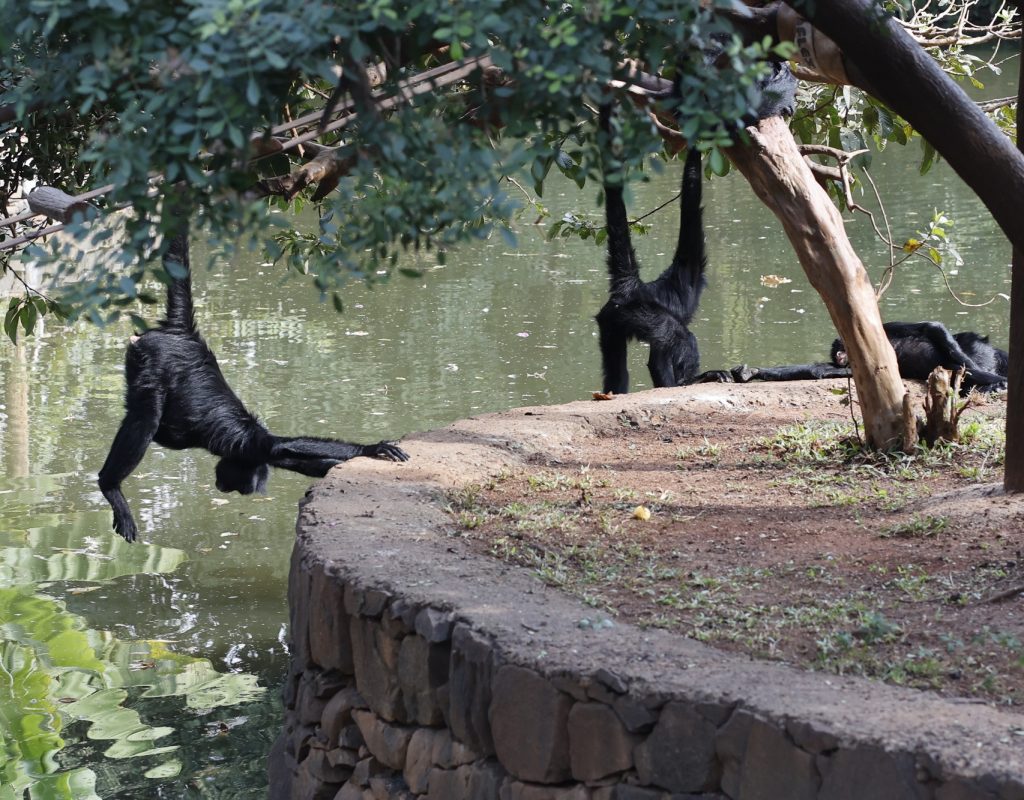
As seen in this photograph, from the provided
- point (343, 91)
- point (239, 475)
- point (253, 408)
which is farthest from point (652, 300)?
point (343, 91)

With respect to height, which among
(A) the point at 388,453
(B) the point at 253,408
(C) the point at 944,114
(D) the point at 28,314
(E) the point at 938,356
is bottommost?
(B) the point at 253,408

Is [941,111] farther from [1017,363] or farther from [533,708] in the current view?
[533,708]

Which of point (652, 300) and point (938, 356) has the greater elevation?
point (652, 300)

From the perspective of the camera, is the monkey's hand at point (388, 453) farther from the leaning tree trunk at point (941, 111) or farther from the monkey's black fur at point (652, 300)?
the leaning tree trunk at point (941, 111)

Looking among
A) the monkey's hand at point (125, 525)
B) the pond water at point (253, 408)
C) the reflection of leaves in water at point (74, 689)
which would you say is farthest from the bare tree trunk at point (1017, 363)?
the monkey's hand at point (125, 525)

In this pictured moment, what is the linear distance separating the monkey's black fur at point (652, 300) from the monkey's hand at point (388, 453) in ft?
6.42

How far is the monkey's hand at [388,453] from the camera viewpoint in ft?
Answer: 19.1

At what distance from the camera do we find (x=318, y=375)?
1130 centimetres

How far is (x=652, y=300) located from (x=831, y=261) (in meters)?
1.77

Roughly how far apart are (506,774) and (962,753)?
1354 millimetres

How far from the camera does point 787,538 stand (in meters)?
4.83

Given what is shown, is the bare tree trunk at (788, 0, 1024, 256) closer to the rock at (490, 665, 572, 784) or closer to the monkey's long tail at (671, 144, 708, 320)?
the rock at (490, 665, 572, 784)

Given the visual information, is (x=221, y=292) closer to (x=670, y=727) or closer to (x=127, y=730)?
(x=127, y=730)

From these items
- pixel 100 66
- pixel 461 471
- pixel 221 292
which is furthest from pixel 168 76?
pixel 221 292
